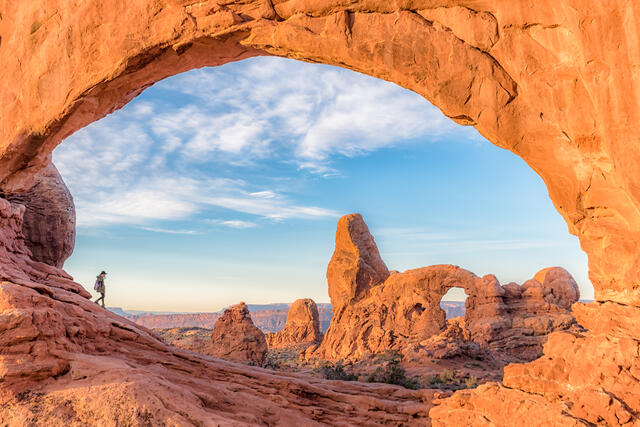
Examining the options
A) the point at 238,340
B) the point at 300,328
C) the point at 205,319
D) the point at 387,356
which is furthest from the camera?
the point at 205,319

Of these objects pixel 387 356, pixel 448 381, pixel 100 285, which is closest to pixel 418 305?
pixel 387 356

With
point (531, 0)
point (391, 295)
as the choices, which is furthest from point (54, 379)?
point (391, 295)

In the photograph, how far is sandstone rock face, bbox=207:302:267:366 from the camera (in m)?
17.6

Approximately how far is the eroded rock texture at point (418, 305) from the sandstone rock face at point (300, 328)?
302 inches

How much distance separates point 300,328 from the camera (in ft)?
136

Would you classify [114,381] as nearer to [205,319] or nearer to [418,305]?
[418,305]

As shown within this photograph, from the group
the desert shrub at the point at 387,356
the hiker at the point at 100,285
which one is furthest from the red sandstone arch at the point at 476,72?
the desert shrub at the point at 387,356

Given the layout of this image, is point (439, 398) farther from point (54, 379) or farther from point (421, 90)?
point (54, 379)

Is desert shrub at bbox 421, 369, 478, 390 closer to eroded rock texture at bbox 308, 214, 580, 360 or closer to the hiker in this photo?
eroded rock texture at bbox 308, 214, 580, 360

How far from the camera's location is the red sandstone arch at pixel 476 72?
509 cm

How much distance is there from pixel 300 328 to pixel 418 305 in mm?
15440

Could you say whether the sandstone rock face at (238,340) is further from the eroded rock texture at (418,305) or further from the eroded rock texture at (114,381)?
the eroded rock texture at (114,381)

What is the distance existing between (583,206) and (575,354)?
6.87 ft

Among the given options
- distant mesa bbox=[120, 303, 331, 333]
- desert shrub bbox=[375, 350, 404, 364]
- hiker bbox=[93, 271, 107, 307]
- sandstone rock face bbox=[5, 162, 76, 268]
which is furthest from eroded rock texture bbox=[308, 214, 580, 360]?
distant mesa bbox=[120, 303, 331, 333]
